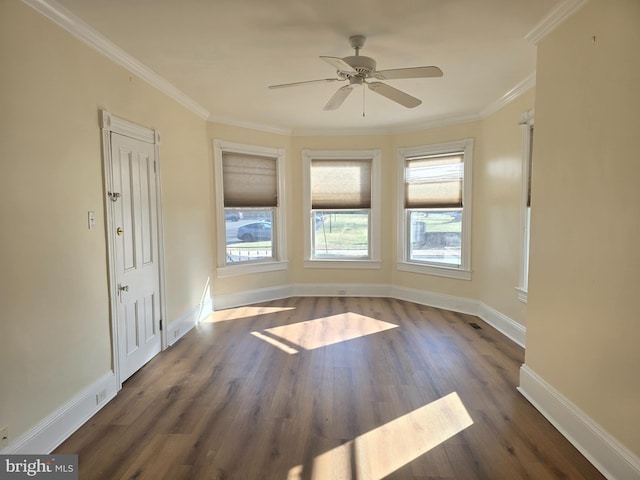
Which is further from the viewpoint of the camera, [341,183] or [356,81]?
[341,183]

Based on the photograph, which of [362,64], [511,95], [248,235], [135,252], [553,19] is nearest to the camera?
[553,19]

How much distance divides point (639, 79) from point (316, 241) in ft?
15.2

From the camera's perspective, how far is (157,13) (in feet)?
7.82

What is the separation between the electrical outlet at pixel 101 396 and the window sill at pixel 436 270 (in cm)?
420

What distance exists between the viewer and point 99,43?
8.85 feet

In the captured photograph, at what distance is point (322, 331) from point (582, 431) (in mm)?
2641

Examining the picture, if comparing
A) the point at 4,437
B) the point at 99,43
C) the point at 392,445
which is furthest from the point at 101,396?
the point at 99,43

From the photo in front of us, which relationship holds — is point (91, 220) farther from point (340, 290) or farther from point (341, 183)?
point (340, 290)

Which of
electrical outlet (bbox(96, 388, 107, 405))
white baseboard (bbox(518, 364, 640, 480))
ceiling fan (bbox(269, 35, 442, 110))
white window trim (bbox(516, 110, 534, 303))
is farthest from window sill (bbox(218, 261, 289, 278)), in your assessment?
white baseboard (bbox(518, 364, 640, 480))

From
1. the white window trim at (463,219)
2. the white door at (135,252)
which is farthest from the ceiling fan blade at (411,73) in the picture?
the white window trim at (463,219)

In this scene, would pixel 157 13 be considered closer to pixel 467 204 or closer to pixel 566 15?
pixel 566 15

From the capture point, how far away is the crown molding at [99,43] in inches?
87.9

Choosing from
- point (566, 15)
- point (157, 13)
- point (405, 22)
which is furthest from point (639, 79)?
point (157, 13)

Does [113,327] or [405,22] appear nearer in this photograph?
[405,22]
